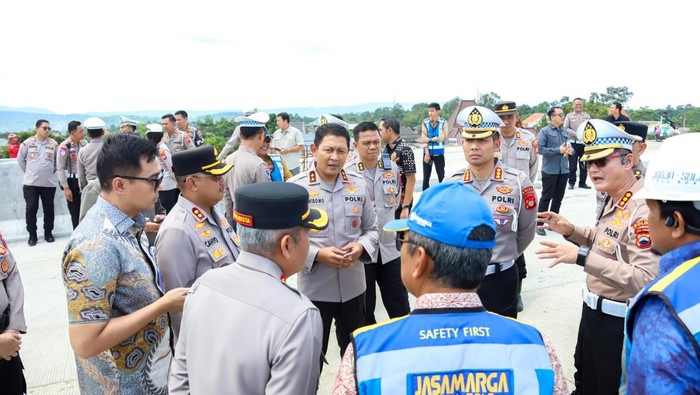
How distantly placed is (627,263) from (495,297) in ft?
3.01

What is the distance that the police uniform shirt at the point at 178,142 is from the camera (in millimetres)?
8617

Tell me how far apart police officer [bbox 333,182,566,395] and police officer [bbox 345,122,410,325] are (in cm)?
249

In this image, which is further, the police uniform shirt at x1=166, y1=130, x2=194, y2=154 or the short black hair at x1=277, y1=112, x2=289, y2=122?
the short black hair at x1=277, y1=112, x2=289, y2=122

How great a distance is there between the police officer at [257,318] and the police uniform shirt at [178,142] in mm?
7529

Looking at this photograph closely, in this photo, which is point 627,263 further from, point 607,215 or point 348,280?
point 348,280

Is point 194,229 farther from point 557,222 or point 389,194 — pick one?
point 389,194

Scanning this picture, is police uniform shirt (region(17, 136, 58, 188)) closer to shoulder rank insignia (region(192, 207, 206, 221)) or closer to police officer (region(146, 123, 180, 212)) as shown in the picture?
police officer (region(146, 123, 180, 212))

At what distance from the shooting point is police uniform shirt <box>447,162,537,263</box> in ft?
10.3

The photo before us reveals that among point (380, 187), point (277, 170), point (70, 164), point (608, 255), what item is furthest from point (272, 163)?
point (608, 255)

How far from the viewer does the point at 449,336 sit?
117 cm

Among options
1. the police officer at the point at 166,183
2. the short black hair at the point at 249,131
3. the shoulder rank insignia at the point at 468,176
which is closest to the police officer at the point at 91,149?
the police officer at the point at 166,183

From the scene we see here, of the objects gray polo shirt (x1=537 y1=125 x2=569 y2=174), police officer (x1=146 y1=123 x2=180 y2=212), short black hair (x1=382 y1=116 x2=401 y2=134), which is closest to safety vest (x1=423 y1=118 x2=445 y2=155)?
gray polo shirt (x1=537 y1=125 x2=569 y2=174)

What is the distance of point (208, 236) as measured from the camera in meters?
2.37

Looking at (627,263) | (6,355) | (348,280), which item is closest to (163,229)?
(6,355)
